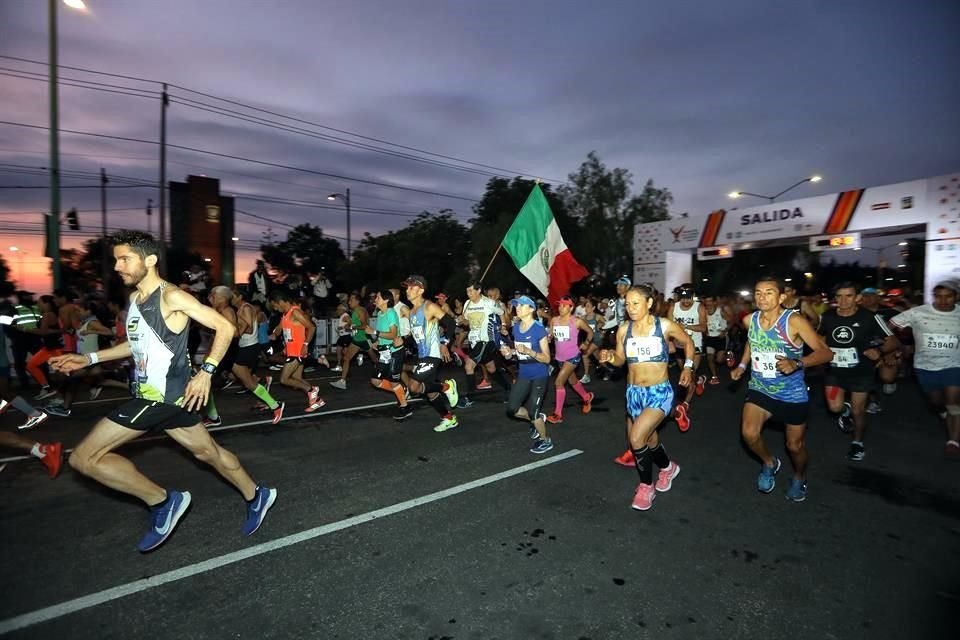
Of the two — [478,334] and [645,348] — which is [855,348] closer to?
[645,348]

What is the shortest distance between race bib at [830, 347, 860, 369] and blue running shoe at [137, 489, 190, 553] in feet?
22.6

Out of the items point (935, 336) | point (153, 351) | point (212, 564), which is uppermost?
point (935, 336)

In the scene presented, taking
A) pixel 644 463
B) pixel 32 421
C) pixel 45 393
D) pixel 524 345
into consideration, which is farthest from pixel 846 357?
pixel 45 393

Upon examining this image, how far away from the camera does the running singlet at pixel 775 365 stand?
430 centimetres

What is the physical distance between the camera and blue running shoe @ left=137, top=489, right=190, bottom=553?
3.42 metres

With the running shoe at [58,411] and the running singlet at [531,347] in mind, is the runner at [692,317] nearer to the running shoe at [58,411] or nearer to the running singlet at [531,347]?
the running singlet at [531,347]

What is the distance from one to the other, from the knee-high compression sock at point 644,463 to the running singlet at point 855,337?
3.34m

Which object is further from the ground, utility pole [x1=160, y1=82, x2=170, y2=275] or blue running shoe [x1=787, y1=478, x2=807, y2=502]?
utility pole [x1=160, y1=82, x2=170, y2=275]

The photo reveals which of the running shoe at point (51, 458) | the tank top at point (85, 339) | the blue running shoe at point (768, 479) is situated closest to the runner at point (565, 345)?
the blue running shoe at point (768, 479)

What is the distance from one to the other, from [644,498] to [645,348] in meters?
1.28

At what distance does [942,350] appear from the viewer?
5805 mm

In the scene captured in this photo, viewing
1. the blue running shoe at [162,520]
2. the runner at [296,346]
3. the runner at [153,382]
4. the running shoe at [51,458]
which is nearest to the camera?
the runner at [153,382]

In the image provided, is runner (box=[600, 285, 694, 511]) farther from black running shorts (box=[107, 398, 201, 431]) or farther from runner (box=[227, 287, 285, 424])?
runner (box=[227, 287, 285, 424])

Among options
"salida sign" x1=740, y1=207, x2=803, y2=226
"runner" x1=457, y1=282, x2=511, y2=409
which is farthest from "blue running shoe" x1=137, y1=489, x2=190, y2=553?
"salida sign" x1=740, y1=207, x2=803, y2=226
